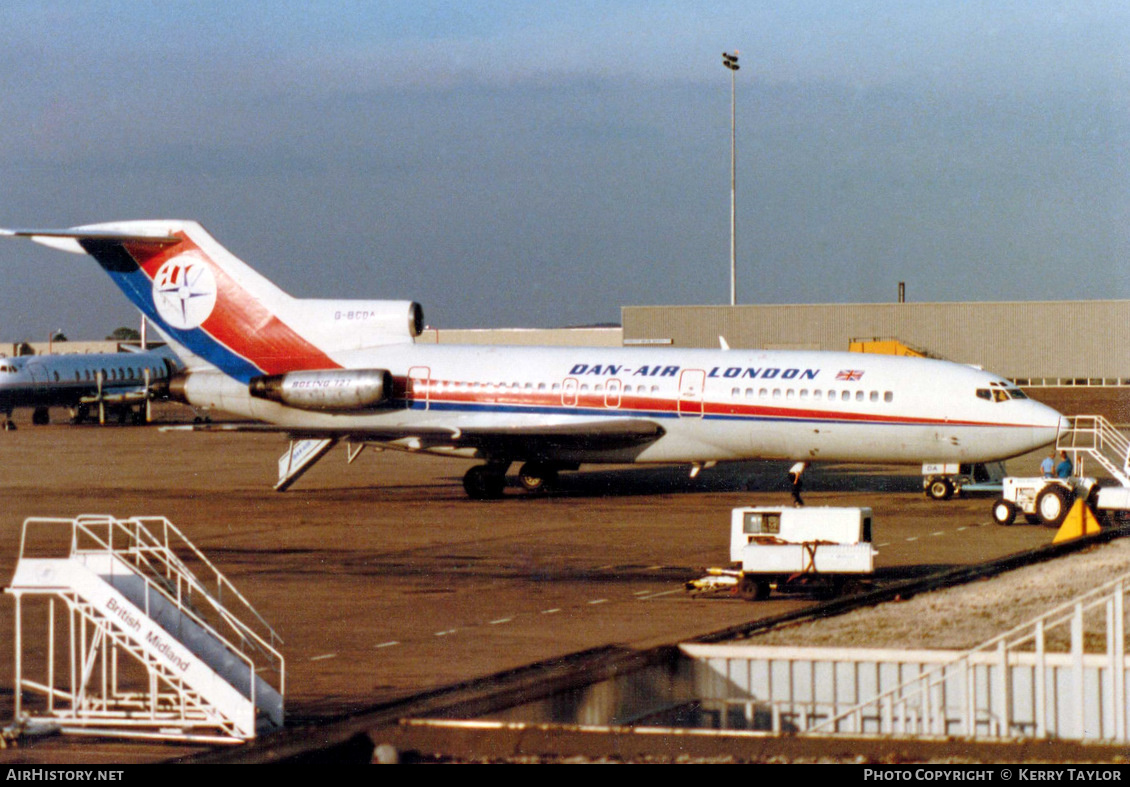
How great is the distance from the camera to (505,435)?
118 feet

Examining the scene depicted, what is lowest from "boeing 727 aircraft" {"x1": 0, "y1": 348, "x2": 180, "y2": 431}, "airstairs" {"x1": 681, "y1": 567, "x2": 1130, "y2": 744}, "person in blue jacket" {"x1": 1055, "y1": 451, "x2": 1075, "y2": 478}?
"airstairs" {"x1": 681, "y1": 567, "x2": 1130, "y2": 744}

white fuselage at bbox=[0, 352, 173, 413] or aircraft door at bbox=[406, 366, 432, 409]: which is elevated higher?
white fuselage at bbox=[0, 352, 173, 413]

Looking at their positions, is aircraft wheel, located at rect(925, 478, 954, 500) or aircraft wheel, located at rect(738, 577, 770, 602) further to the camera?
aircraft wheel, located at rect(925, 478, 954, 500)

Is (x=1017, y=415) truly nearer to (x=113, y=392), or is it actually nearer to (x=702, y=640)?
(x=702, y=640)

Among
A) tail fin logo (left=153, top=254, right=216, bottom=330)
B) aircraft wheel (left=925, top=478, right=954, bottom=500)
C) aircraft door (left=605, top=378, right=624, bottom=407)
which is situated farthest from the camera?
tail fin logo (left=153, top=254, right=216, bottom=330)

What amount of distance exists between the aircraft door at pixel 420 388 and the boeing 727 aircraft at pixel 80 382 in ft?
122

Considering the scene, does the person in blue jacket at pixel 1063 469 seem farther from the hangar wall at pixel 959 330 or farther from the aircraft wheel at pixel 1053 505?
the hangar wall at pixel 959 330

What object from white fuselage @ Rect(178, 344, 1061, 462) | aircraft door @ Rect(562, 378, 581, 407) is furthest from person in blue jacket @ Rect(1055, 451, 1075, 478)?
aircraft door @ Rect(562, 378, 581, 407)

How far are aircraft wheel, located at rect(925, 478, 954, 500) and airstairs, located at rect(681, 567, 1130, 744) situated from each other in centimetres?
2201

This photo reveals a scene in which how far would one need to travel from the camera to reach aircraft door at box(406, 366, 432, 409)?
122 ft

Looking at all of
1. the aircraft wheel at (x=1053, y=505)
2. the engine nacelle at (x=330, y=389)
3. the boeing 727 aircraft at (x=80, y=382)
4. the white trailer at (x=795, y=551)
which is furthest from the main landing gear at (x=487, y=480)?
the boeing 727 aircraft at (x=80, y=382)

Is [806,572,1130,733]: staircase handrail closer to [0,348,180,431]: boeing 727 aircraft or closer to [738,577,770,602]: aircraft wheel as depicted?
[738,577,770,602]: aircraft wheel
